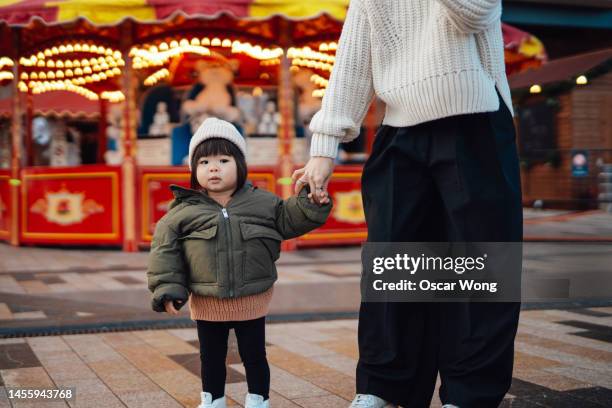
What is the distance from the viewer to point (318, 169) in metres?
2.47

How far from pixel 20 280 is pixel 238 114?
4.34 metres

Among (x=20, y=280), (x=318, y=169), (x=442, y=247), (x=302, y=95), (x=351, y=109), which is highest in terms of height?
(x=302, y=95)

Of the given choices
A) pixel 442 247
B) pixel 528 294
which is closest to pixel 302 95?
pixel 528 294

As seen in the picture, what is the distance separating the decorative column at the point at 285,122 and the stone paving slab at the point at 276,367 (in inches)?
202

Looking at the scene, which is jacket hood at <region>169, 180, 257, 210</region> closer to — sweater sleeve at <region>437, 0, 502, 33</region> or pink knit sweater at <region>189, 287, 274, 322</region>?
pink knit sweater at <region>189, 287, 274, 322</region>

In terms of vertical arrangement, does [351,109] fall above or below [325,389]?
above

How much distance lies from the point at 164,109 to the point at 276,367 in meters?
7.31

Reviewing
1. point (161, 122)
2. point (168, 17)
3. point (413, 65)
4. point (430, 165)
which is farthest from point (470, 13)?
point (161, 122)

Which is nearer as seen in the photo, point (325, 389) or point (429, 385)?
point (429, 385)

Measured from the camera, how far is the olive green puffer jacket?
2594mm

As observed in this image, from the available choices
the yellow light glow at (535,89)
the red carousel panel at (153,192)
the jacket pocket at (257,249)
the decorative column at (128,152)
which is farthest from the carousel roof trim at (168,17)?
the jacket pocket at (257,249)

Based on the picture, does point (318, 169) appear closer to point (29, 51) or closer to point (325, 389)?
point (325, 389)

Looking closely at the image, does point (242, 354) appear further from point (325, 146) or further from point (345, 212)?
point (345, 212)

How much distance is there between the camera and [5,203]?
36.0ft
